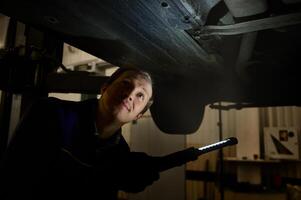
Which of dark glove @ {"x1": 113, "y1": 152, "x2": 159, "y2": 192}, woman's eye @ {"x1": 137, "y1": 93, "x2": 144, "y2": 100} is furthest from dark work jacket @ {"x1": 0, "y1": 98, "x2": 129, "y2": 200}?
woman's eye @ {"x1": 137, "y1": 93, "x2": 144, "y2": 100}

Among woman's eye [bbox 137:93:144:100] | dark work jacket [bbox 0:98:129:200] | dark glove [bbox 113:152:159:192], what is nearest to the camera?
dark work jacket [bbox 0:98:129:200]

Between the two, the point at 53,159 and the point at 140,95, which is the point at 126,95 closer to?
the point at 140,95

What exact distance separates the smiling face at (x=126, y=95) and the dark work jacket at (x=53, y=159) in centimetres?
12

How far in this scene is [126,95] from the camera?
1.01m

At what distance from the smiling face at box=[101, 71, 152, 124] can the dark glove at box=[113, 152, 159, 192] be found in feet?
0.57

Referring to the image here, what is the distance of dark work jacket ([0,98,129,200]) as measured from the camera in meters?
0.79

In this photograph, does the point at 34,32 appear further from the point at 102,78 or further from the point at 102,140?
the point at 102,140

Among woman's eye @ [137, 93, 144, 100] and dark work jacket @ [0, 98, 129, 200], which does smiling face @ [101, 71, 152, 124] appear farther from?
dark work jacket @ [0, 98, 129, 200]

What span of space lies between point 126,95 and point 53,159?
13.9 inches

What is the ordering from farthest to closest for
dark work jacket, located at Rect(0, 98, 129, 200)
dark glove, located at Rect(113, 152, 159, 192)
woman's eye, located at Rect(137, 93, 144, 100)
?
woman's eye, located at Rect(137, 93, 144, 100) < dark glove, located at Rect(113, 152, 159, 192) < dark work jacket, located at Rect(0, 98, 129, 200)

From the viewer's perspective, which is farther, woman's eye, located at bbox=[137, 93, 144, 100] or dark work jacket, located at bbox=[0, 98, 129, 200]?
woman's eye, located at bbox=[137, 93, 144, 100]

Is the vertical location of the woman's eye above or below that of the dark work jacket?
above

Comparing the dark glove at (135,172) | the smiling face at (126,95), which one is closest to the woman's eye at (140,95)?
the smiling face at (126,95)

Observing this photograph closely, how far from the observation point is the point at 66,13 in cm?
91
